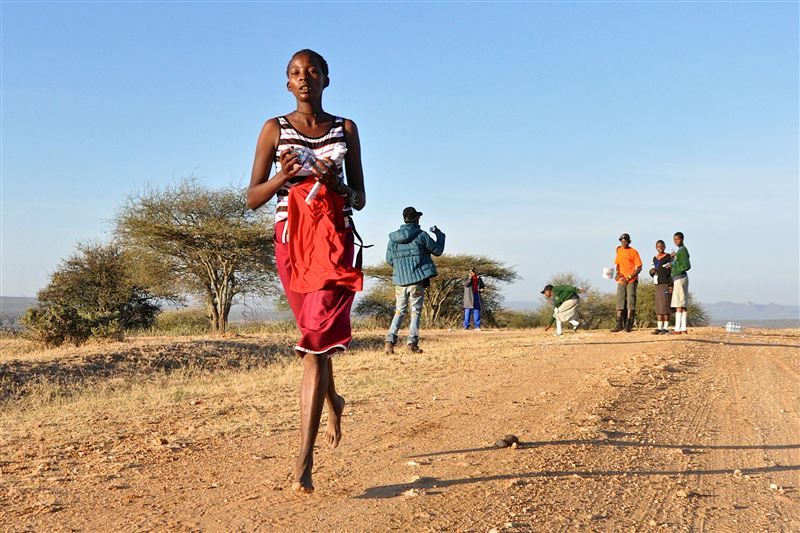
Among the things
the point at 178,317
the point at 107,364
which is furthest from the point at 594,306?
the point at 107,364

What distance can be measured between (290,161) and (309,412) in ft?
3.94

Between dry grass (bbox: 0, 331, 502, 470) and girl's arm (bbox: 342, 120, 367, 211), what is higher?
girl's arm (bbox: 342, 120, 367, 211)

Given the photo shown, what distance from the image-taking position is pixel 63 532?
130 inches

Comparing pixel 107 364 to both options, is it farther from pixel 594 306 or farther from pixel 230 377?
pixel 594 306

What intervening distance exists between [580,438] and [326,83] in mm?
2821

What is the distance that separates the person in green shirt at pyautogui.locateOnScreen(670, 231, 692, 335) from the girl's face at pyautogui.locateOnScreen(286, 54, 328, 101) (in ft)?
42.9

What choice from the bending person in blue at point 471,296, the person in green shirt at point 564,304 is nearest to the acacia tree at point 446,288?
the bending person in blue at point 471,296

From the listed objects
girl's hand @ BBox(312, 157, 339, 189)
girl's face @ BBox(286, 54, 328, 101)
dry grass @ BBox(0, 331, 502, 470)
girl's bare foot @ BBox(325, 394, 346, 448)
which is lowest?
dry grass @ BBox(0, 331, 502, 470)

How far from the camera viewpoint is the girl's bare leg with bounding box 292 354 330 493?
3.66 meters

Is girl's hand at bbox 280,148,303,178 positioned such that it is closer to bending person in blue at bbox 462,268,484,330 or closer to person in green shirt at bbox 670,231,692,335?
person in green shirt at bbox 670,231,692,335

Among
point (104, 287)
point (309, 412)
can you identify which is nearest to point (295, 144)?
point (309, 412)

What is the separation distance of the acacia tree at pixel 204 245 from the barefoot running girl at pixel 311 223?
70.6 feet

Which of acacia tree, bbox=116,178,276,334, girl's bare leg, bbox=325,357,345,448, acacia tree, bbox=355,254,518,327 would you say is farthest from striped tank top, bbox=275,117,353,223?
acacia tree, bbox=355,254,518,327

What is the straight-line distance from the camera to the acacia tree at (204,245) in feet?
85.7
